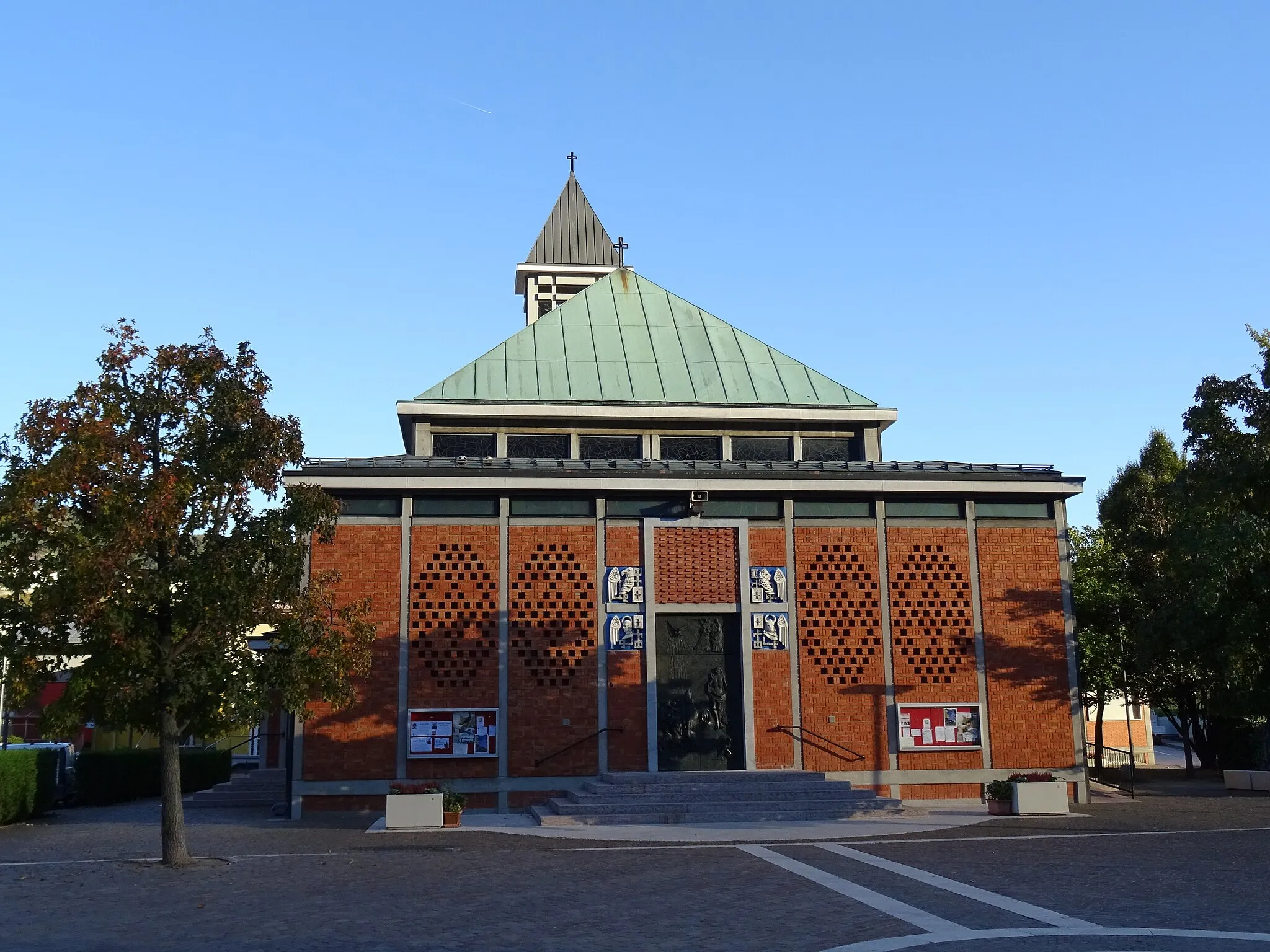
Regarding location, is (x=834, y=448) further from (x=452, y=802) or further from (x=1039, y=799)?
(x=452, y=802)

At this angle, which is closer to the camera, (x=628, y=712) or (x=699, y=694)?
(x=628, y=712)

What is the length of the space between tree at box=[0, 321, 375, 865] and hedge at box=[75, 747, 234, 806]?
15.0 meters

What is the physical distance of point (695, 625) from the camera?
2517 cm

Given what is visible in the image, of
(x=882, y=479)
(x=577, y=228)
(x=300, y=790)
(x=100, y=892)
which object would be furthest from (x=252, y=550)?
(x=577, y=228)

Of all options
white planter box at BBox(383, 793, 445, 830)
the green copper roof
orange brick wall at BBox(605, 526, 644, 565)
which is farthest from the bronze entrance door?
the green copper roof

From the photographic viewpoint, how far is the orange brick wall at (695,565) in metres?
25.2

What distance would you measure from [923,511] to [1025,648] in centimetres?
367

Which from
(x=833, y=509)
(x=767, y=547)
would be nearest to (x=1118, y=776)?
(x=833, y=509)

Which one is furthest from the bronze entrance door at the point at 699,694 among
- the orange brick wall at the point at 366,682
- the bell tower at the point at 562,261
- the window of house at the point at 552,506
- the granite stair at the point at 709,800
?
the bell tower at the point at 562,261

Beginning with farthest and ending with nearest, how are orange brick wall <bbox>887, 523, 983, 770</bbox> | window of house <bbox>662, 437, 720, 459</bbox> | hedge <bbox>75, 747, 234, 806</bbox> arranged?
hedge <bbox>75, 747, 234, 806</bbox> → window of house <bbox>662, 437, 720, 459</bbox> → orange brick wall <bbox>887, 523, 983, 770</bbox>

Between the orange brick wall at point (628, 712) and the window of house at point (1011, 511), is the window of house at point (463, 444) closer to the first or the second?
the orange brick wall at point (628, 712)

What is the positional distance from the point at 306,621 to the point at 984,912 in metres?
10.0

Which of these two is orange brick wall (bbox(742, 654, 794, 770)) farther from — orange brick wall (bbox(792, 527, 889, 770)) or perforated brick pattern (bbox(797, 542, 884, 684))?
perforated brick pattern (bbox(797, 542, 884, 684))

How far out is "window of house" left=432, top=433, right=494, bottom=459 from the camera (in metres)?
29.2
